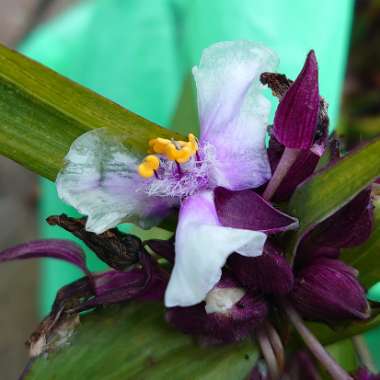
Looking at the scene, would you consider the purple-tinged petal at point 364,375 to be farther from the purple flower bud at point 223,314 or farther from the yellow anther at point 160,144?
the yellow anther at point 160,144

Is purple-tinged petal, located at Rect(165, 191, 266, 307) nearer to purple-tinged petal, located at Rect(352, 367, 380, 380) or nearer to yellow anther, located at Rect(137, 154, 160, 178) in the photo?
yellow anther, located at Rect(137, 154, 160, 178)

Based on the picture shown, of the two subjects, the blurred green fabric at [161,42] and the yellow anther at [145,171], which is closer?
the yellow anther at [145,171]

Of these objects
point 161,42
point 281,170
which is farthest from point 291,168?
point 161,42

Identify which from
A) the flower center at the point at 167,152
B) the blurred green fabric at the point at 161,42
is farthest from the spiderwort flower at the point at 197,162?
the blurred green fabric at the point at 161,42

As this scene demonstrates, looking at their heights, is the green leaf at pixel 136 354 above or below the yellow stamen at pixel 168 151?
below

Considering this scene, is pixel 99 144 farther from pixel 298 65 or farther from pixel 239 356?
pixel 298 65

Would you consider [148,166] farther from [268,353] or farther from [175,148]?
[268,353]
